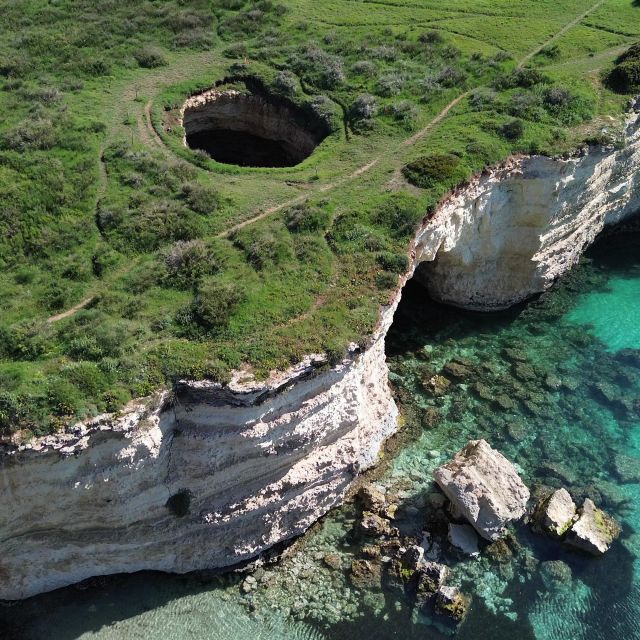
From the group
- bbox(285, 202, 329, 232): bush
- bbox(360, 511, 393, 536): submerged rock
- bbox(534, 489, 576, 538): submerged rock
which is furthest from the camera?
bbox(285, 202, 329, 232): bush

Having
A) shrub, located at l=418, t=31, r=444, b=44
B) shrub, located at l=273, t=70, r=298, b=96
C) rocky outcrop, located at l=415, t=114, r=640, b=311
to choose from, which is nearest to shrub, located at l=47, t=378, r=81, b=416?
rocky outcrop, located at l=415, t=114, r=640, b=311

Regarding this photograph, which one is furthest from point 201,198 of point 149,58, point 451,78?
point 451,78

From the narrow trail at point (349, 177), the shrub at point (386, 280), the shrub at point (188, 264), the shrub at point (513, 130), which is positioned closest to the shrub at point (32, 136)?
the shrub at point (188, 264)

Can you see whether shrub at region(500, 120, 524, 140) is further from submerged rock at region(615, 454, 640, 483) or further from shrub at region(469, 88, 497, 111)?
submerged rock at region(615, 454, 640, 483)

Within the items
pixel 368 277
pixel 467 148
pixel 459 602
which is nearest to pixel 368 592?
pixel 459 602

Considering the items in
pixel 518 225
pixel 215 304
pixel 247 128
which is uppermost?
pixel 215 304

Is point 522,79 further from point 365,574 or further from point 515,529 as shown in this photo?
point 365,574
